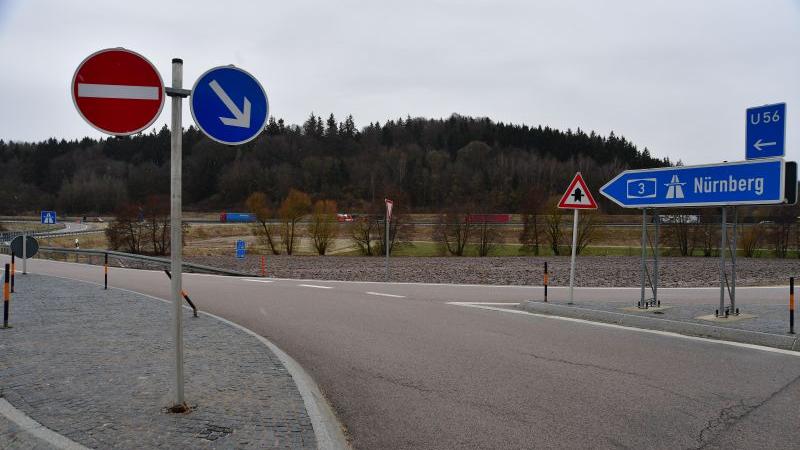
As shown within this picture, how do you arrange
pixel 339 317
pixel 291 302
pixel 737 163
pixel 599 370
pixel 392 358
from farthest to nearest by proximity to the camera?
pixel 291 302 < pixel 339 317 < pixel 737 163 < pixel 392 358 < pixel 599 370

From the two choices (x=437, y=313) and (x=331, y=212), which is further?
(x=331, y=212)

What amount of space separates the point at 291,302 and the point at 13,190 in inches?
5374

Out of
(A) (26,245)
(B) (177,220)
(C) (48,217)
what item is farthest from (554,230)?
(B) (177,220)

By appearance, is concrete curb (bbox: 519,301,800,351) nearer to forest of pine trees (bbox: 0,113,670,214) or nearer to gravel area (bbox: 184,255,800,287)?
gravel area (bbox: 184,255,800,287)

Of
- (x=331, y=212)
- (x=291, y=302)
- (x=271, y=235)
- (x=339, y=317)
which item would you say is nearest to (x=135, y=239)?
(x=271, y=235)

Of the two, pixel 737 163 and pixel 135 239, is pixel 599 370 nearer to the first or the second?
pixel 737 163

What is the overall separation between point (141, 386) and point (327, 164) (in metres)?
132

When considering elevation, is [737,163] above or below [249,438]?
above

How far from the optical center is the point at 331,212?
48.6 metres

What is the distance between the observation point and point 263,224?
4991 cm

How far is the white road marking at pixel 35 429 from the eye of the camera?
4176mm

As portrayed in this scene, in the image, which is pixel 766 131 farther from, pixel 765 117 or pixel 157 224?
pixel 157 224

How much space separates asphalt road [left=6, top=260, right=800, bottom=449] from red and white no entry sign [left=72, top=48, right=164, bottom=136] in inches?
129

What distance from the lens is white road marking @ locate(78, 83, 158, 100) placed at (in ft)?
14.7
